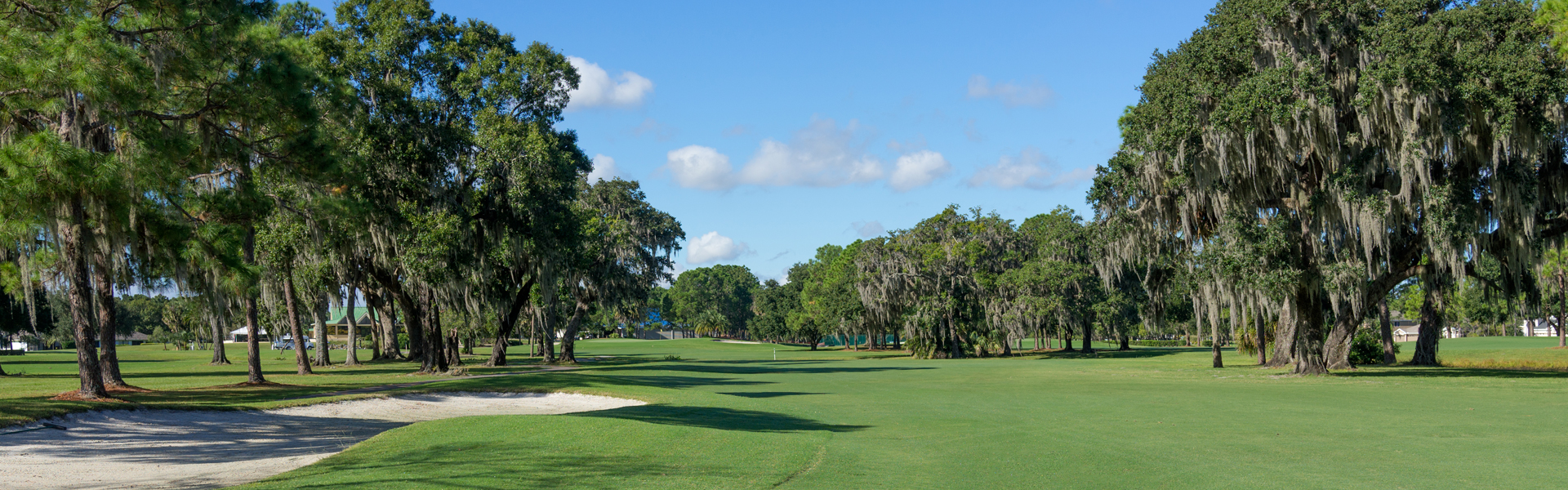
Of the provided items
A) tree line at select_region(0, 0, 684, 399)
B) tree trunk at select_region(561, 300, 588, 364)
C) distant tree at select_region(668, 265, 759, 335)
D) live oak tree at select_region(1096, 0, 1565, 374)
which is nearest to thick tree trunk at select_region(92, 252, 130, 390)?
tree line at select_region(0, 0, 684, 399)

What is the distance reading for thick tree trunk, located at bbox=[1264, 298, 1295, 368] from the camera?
95.7 feet

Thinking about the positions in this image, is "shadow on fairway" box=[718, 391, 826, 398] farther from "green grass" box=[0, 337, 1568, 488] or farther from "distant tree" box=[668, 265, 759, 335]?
"distant tree" box=[668, 265, 759, 335]

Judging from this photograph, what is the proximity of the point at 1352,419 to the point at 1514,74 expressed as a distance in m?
11.2

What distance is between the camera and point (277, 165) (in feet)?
55.1

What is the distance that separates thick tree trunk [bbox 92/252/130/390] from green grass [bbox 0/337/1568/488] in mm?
1729

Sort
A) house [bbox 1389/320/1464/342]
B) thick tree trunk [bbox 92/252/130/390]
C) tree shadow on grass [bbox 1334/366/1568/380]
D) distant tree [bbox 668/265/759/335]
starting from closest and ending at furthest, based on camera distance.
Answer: thick tree trunk [bbox 92/252/130/390] < tree shadow on grass [bbox 1334/366/1568/380] < house [bbox 1389/320/1464/342] < distant tree [bbox 668/265/759/335]

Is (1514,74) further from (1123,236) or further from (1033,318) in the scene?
(1033,318)

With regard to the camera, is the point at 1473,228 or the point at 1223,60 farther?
the point at 1223,60

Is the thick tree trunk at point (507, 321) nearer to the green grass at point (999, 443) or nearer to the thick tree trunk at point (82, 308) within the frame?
the green grass at point (999, 443)

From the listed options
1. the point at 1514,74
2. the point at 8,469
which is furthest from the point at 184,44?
the point at 1514,74

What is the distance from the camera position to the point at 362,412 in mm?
17281

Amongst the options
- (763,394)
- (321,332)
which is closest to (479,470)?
(763,394)

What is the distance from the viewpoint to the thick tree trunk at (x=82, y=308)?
50.7 feet

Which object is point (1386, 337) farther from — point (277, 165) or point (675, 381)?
point (277, 165)
